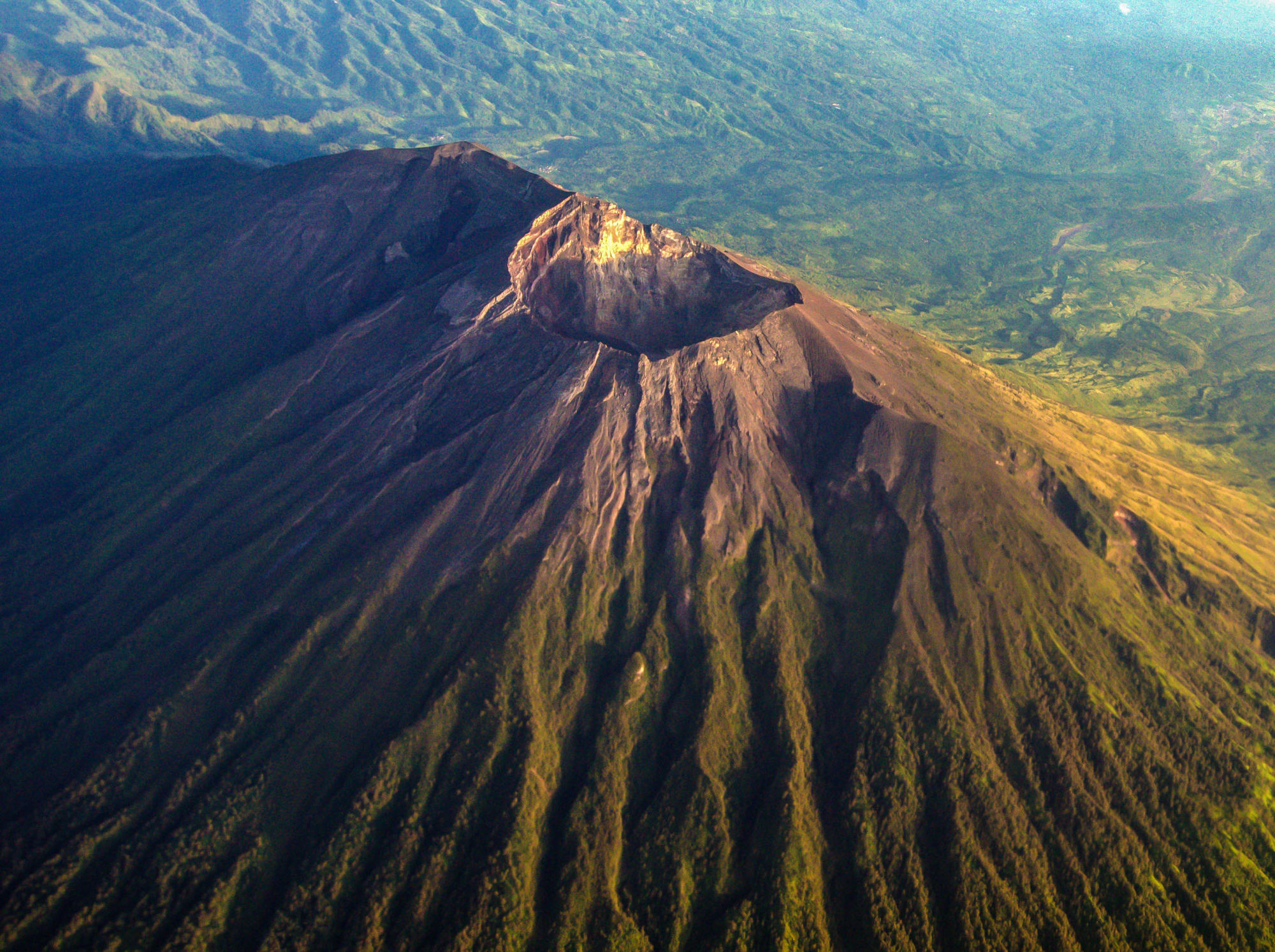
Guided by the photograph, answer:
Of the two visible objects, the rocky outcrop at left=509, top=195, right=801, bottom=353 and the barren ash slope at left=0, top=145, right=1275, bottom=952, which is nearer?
the barren ash slope at left=0, top=145, right=1275, bottom=952

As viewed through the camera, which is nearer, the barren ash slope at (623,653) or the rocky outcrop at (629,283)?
the barren ash slope at (623,653)

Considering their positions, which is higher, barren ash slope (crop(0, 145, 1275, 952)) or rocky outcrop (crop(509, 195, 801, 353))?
rocky outcrop (crop(509, 195, 801, 353))

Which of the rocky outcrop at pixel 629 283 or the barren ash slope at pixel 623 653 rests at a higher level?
the rocky outcrop at pixel 629 283

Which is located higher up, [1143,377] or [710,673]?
[710,673]

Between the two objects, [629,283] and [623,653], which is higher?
[629,283]

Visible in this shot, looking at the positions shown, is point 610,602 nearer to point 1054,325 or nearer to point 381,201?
point 381,201

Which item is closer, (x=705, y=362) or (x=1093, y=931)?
(x=1093, y=931)

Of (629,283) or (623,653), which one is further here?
(629,283)

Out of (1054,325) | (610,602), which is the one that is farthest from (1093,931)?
(1054,325)
